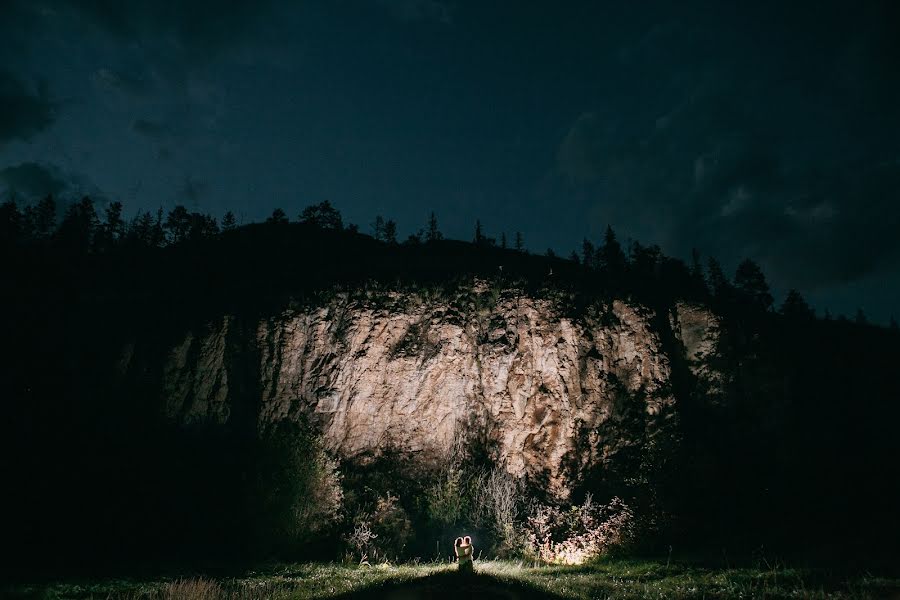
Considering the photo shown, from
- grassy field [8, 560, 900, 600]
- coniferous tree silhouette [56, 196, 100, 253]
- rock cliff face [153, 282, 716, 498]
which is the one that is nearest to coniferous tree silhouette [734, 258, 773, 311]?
rock cliff face [153, 282, 716, 498]

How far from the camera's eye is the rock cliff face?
986 inches

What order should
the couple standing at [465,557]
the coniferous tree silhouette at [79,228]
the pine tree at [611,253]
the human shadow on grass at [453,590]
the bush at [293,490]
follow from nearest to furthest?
the human shadow on grass at [453,590]
the couple standing at [465,557]
the bush at [293,490]
the coniferous tree silhouette at [79,228]
the pine tree at [611,253]

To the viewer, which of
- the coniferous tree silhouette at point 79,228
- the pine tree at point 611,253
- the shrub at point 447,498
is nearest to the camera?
the shrub at point 447,498

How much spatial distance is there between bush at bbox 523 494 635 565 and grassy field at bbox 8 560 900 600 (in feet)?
11.5

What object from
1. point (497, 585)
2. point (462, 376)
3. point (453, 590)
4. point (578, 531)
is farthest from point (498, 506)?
point (453, 590)

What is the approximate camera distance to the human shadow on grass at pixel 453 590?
455 inches

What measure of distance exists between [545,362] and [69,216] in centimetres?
6546

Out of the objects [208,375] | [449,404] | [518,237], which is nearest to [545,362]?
[449,404]

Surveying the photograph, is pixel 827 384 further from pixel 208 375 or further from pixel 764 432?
pixel 208 375

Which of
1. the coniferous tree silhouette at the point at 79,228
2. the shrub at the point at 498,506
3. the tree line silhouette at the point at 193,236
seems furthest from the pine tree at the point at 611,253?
the coniferous tree silhouette at the point at 79,228

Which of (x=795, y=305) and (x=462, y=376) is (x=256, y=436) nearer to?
(x=462, y=376)

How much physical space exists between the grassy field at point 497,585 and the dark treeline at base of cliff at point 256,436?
426 centimetres

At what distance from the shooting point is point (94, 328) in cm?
3053

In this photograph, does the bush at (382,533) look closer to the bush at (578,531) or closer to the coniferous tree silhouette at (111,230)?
the bush at (578,531)
